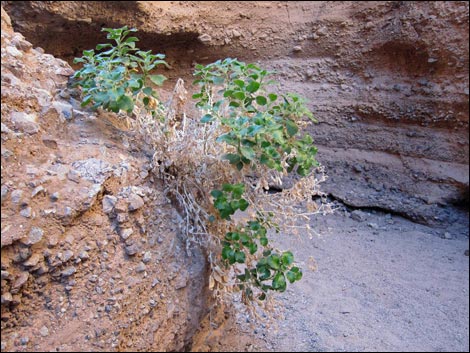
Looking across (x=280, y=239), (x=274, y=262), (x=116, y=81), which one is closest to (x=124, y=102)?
(x=116, y=81)

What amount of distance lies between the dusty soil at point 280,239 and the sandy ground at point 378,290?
12mm

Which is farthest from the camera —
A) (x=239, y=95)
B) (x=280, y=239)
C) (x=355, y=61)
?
(x=355, y=61)

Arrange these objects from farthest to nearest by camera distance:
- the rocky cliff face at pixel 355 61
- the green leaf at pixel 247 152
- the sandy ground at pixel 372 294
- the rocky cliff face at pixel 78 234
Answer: the rocky cliff face at pixel 355 61, the sandy ground at pixel 372 294, the green leaf at pixel 247 152, the rocky cliff face at pixel 78 234

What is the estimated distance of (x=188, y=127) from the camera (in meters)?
1.86

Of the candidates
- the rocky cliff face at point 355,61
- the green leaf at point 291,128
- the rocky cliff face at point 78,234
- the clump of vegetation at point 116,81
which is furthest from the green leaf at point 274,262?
the rocky cliff face at point 355,61

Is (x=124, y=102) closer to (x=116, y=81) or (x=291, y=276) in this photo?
(x=116, y=81)

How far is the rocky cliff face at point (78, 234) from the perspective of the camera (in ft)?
4.26

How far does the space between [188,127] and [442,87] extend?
262cm

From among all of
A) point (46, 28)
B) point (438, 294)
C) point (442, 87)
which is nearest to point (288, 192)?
point (438, 294)


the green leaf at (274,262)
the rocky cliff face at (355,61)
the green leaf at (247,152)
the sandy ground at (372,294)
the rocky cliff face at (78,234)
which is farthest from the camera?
the rocky cliff face at (355,61)

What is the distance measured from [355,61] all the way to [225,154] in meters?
2.71

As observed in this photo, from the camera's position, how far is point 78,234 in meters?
1.43

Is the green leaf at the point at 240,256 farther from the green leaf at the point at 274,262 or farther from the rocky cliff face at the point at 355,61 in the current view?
the rocky cliff face at the point at 355,61

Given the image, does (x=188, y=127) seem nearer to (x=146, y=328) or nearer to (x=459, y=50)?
(x=146, y=328)
